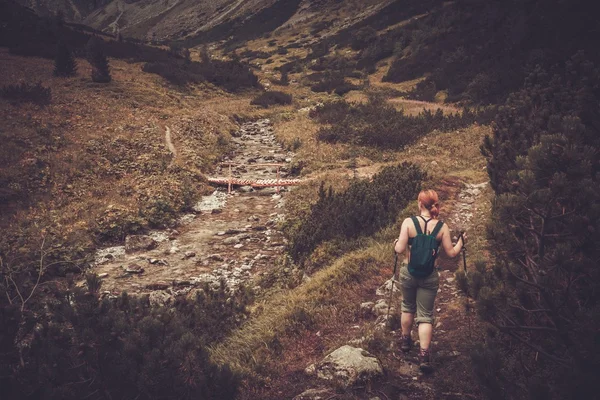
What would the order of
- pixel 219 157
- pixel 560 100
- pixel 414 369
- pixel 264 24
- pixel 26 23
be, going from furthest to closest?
pixel 264 24
pixel 26 23
pixel 219 157
pixel 560 100
pixel 414 369

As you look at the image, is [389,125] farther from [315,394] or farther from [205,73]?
[205,73]

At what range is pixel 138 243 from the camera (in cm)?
979

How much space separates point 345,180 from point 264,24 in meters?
80.2

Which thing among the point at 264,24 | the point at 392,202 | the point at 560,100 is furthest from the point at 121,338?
the point at 264,24

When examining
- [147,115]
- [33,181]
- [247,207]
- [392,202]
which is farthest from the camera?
[147,115]

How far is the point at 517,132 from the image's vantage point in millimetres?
8000

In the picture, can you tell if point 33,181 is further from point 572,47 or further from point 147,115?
point 572,47

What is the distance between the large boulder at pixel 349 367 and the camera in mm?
4336

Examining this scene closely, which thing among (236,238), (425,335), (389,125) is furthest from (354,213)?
(389,125)

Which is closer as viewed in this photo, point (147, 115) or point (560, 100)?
point (560, 100)

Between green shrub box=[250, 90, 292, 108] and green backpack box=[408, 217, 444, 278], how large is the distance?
24700mm

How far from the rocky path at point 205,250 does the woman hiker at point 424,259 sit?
4.10m

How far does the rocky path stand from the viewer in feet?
26.7

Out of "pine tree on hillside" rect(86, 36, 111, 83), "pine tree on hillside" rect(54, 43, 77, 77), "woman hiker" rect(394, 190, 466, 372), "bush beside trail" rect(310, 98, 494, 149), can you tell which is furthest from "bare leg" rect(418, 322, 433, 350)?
"pine tree on hillside" rect(54, 43, 77, 77)
